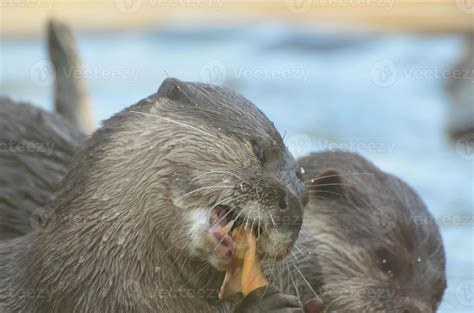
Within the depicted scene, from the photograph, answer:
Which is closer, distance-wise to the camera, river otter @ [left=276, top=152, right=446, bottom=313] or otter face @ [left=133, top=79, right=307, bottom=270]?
otter face @ [left=133, top=79, right=307, bottom=270]

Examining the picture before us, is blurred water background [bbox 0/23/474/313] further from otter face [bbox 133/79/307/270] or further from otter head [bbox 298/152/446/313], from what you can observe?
otter face [bbox 133/79/307/270]

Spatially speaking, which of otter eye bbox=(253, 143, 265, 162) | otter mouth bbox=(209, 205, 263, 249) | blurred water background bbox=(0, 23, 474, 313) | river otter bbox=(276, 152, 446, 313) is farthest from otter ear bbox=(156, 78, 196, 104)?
blurred water background bbox=(0, 23, 474, 313)

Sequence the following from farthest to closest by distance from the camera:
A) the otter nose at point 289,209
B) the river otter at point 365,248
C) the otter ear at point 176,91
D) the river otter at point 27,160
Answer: the river otter at point 27,160
the river otter at point 365,248
the otter ear at point 176,91
the otter nose at point 289,209

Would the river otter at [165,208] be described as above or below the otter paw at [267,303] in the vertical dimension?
above

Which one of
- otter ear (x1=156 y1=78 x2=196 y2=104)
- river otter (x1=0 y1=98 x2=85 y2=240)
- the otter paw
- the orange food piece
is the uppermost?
otter ear (x1=156 y1=78 x2=196 y2=104)

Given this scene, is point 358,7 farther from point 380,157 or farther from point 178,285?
point 178,285

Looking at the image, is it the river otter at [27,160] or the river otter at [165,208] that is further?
the river otter at [27,160]

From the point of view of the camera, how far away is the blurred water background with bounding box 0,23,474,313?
32.2 ft

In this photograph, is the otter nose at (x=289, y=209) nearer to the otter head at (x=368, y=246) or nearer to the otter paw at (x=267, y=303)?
the otter paw at (x=267, y=303)

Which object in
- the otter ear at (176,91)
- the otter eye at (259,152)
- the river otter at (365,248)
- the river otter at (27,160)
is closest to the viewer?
the otter eye at (259,152)

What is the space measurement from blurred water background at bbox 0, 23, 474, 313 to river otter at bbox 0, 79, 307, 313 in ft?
13.4

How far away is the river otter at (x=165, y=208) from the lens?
3875mm

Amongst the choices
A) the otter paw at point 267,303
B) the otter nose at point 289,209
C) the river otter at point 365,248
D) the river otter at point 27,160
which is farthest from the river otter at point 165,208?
the river otter at point 27,160

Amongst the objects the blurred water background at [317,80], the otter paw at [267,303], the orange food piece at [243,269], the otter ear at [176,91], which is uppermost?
the otter ear at [176,91]
